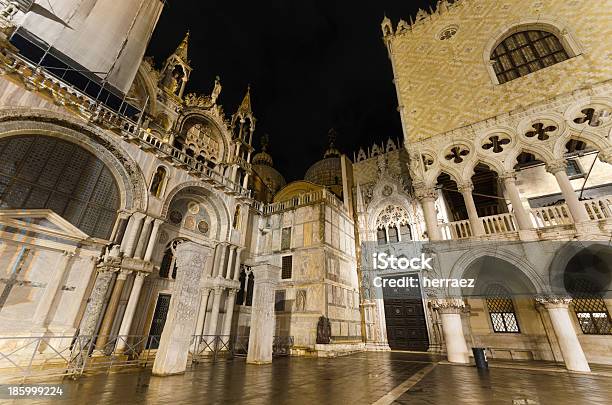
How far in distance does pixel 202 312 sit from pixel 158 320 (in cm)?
216

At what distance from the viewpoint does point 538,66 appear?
1218 cm

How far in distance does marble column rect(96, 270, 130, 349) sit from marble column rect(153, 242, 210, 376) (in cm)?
444

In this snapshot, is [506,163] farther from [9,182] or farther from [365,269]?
[9,182]

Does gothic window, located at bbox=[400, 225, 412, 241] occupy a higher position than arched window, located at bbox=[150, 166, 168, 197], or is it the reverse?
arched window, located at bbox=[150, 166, 168, 197]

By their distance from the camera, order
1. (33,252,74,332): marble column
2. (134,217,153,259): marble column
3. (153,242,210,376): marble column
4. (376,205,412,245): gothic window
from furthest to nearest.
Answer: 1. (376,205,412,245): gothic window
2. (134,217,153,259): marble column
3. (33,252,74,332): marble column
4. (153,242,210,376): marble column

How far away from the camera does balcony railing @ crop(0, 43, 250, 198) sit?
379 inches

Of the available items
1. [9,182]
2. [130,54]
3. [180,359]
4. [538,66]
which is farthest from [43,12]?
[538,66]

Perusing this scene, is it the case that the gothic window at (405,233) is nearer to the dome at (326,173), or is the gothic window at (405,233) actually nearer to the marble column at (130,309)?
the dome at (326,173)

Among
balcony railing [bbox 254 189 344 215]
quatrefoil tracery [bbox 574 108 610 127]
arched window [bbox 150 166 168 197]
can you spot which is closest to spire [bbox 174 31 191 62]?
arched window [bbox 150 166 168 197]

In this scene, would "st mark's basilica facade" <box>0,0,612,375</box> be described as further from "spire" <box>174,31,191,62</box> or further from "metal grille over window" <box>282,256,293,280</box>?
"spire" <box>174,31,191,62</box>

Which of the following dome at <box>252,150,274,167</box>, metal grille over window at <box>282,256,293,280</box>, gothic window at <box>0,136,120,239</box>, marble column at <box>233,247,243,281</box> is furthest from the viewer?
dome at <box>252,150,274,167</box>

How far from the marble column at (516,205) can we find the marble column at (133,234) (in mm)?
16492

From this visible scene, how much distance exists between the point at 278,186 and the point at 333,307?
19.7m

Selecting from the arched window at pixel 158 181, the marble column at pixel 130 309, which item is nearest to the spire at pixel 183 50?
the arched window at pixel 158 181
